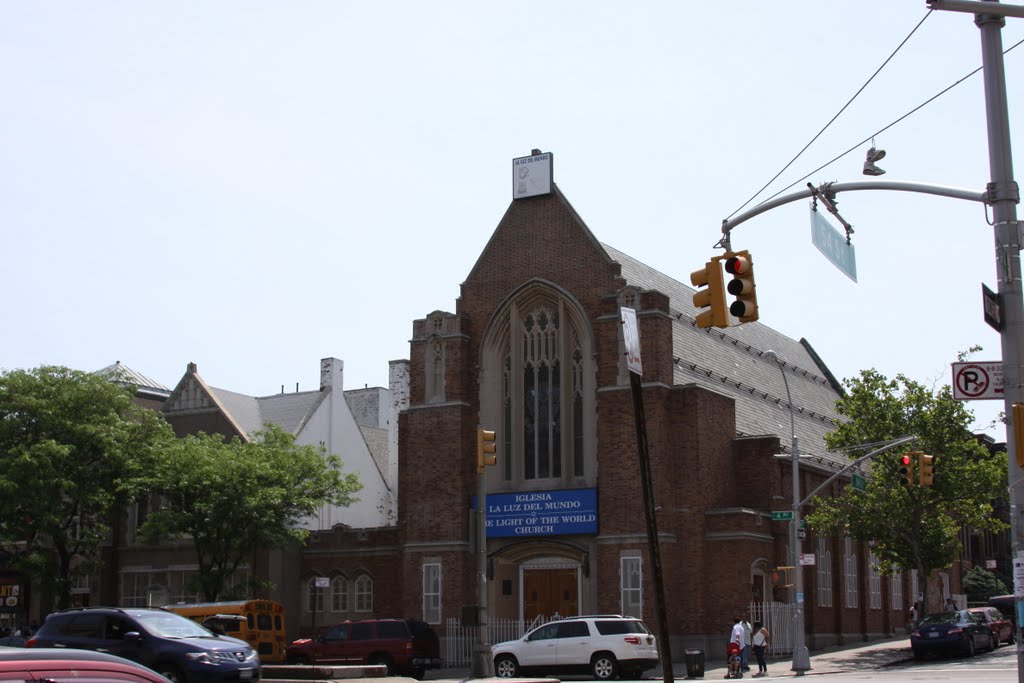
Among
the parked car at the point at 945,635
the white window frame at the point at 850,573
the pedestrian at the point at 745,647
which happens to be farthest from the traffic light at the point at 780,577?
the white window frame at the point at 850,573

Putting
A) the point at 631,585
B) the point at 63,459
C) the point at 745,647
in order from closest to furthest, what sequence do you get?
the point at 745,647
the point at 631,585
the point at 63,459

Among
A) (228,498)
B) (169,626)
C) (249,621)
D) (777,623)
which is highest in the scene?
(228,498)

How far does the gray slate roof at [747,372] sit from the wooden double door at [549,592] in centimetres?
780

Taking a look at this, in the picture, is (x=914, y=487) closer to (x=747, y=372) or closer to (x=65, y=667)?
(x=747, y=372)

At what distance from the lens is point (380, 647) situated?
35.0m

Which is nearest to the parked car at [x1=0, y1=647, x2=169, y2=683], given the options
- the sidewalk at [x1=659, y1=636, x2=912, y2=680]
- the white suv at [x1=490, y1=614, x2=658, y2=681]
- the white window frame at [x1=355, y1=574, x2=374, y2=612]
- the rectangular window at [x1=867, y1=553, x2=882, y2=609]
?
the white suv at [x1=490, y1=614, x2=658, y2=681]

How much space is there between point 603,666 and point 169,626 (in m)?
13.7

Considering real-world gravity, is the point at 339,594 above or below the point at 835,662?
above

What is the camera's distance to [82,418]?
43.6m

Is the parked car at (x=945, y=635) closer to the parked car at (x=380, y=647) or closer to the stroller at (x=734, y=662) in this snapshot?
the stroller at (x=734, y=662)

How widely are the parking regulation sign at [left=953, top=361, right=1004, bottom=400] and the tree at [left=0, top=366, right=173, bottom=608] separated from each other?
1320 inches

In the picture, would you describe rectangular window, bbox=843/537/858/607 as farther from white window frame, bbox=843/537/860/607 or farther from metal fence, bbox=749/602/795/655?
metal fence, bbox=749/602/795/655

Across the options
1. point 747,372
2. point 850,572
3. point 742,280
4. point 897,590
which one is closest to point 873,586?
point 850,572

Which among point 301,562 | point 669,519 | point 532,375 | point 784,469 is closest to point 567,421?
point 532,375
